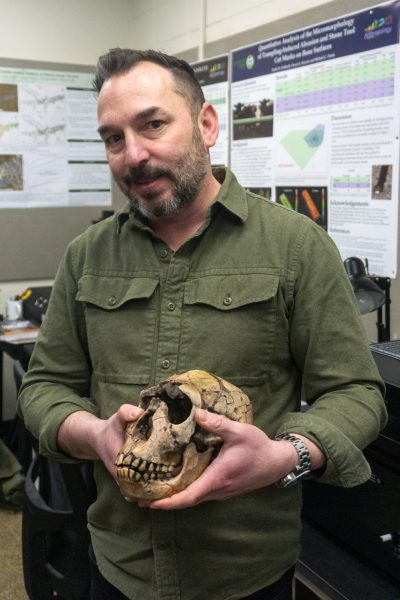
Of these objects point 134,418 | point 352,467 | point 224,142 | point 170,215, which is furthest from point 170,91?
point 224,142

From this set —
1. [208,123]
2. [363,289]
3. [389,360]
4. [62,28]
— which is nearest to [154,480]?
[208,123]

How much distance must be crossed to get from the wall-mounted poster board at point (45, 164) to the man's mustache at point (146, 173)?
2.86m

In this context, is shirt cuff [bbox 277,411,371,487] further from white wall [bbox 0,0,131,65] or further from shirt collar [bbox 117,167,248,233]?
white wall [bbox 0,0,131,65]

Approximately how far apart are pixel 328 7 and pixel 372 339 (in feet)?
3.99

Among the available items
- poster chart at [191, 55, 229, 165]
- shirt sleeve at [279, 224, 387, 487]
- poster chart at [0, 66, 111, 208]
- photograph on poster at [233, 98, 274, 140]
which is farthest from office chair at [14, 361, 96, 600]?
poster chart at [0, 66, 111, 208]

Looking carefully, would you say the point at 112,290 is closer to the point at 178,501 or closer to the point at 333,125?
the point at 178,501

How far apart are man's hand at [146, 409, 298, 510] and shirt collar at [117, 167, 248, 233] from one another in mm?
387

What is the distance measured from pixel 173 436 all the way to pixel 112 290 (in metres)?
0.32

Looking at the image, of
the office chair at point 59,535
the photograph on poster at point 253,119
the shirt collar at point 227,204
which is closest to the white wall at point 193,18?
the photograph on poster at point 253,119

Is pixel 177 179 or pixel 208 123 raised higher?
pixel 208 123

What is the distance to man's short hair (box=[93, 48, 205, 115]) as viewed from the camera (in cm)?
105

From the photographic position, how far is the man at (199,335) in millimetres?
991

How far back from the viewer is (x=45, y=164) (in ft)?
12.4

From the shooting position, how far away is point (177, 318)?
3.46 feet
